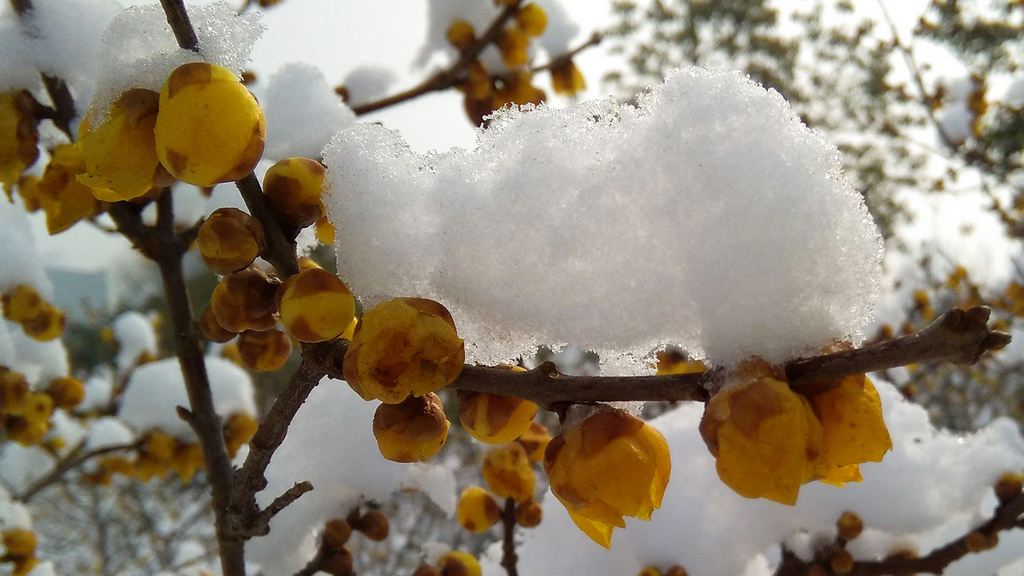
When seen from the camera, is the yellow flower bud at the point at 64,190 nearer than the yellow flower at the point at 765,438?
No

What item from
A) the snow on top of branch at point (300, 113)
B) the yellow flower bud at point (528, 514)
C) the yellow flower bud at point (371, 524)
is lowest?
the yellow flower bud at point (371, 524)

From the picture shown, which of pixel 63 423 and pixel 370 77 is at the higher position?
pixel 370 77

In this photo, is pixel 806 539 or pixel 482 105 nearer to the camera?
pixel 806 539

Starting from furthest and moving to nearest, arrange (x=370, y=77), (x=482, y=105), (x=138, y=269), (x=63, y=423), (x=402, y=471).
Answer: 1. (x=138, y=269)
2. (x=63, y=423)
3. (x=370, y=77)
4. (x=482, y=105)
5. (x=402, y=471)

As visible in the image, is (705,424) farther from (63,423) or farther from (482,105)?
(63,423)

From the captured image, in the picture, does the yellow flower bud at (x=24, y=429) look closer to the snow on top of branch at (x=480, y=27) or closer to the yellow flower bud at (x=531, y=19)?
the snow on top of branch at (x=480, y=27)

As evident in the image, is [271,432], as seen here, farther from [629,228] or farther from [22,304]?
[22,304]

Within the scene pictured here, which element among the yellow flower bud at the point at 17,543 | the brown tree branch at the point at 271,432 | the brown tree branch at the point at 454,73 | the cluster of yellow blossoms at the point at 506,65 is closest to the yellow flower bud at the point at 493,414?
the brown tree branch at the point at 271,432

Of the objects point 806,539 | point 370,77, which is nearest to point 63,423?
point 370,77
